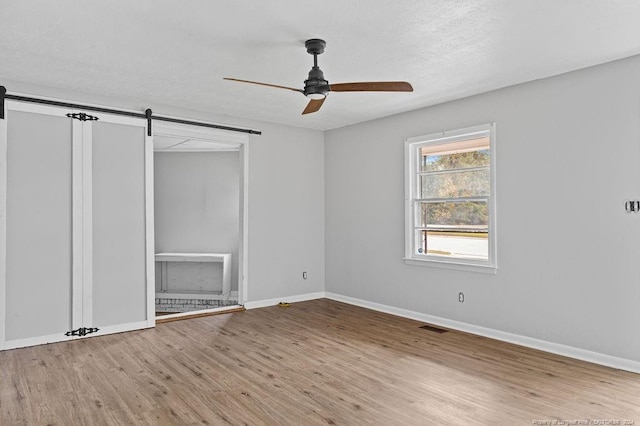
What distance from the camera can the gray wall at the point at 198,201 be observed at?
26.2ft

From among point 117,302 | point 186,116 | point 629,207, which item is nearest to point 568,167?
point 629,207

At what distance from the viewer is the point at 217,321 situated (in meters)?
5.45

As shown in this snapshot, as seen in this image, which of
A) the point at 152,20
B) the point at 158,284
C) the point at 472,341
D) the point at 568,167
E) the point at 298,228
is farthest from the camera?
the point at 158,284

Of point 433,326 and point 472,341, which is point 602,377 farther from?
point 433,326

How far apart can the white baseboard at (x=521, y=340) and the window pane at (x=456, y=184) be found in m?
1.46

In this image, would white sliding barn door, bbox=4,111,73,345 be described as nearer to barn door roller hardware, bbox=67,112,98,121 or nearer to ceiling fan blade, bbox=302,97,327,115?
barn door roller hardware, bbox=67,112,98,121

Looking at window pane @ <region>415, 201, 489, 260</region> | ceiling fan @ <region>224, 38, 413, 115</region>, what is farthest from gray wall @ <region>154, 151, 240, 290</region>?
ceiling fan @ <region>224, 38, 413, 115</region>

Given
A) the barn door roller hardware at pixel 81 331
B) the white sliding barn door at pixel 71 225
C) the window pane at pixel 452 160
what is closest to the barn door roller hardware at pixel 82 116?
the white sliding barn door at pixel 71 225

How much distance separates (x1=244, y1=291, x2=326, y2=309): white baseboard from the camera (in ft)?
20.2

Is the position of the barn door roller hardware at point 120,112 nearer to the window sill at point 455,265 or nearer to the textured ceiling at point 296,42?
the textured ceiling at point 296,42

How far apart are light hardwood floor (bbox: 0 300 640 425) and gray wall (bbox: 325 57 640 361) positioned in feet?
1.28

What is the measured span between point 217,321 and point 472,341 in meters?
2.95

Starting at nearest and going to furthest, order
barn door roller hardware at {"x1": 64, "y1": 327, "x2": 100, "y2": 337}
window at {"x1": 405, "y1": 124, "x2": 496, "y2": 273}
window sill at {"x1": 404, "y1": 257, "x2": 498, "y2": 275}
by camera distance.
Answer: barn door roller hardware at {"x1": 64, "y1": 327, "x2": 100, "y2": 337}
window sill at {"x1": 404, "y1": 257, "x2": 498, "y2": 275}
window at {"x1": 405, "y1": 124, "x2": 496, "y2": 273}

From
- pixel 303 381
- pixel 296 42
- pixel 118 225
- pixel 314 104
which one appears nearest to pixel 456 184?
pixel 314 104
